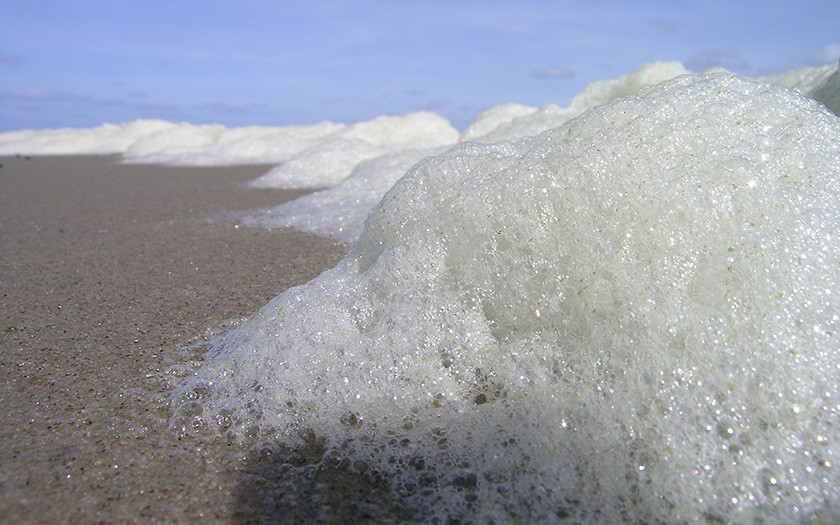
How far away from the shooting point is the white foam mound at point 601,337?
1.24m

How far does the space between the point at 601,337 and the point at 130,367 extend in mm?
1247

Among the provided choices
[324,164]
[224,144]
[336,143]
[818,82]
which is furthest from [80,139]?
[818,82]

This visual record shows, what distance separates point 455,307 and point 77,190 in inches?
193

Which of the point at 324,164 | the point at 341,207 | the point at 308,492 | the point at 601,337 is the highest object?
the point at 324,164

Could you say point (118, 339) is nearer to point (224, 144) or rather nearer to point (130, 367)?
point (130, 367)

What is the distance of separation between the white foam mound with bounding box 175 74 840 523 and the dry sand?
115 mm

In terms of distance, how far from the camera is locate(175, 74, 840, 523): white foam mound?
4.07 ft

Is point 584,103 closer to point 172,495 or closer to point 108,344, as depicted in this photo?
point 108,344

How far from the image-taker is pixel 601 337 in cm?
147

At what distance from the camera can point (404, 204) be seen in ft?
6.46

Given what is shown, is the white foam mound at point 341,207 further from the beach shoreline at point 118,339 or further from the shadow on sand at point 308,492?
the shadow on sand at point 308,492

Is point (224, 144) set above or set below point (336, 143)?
above

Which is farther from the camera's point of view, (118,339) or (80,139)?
(80,139)

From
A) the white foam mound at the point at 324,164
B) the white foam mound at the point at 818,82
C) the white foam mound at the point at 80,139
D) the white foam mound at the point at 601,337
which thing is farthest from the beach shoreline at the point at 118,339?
the white foam mound at the point at 80,139
